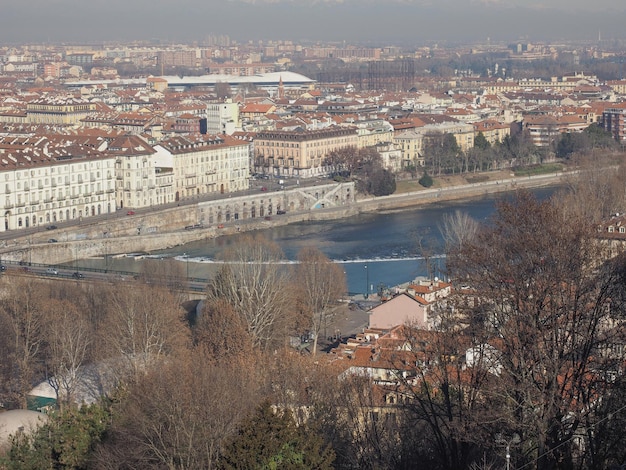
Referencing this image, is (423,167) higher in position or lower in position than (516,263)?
lower

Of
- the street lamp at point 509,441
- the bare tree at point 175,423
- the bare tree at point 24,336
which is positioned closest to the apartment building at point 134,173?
the bare tree at point 24,336

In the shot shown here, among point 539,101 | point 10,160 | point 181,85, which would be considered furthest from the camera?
point 181,85

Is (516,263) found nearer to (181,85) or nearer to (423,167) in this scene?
(423,167)

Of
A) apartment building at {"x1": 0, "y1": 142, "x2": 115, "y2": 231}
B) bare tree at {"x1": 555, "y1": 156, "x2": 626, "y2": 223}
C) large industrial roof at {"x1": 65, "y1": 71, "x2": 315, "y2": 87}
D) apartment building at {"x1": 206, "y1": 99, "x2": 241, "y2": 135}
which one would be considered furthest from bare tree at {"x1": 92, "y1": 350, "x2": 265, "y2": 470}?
large industrial roof at {"x1": 65, "y1": 71, "x2": 315, "y2": 87}

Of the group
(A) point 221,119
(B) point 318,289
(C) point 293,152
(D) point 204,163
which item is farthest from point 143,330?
(A) point 221,119

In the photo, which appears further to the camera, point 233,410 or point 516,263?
point 233,410

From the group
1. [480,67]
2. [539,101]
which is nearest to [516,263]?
[539,101]

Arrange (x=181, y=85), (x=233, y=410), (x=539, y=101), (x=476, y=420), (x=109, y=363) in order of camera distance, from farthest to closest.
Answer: (x=181, y=85) → (x=539, y=101) → (x=109, y=363) → (x=233, y=410) → (x=476, y=420)
